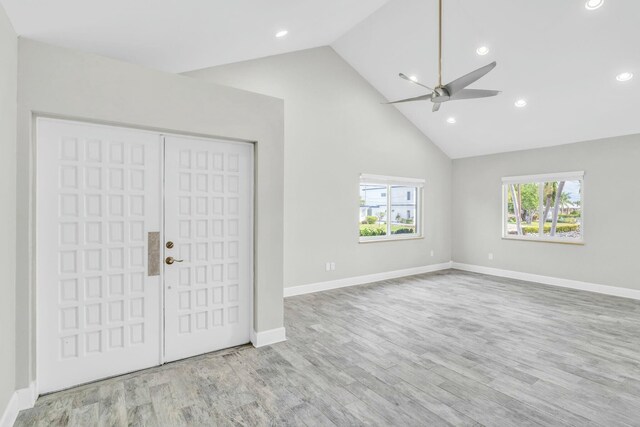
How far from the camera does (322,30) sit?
15.3 feet

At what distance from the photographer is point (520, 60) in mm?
4512

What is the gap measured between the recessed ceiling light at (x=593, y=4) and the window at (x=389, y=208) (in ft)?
12.1

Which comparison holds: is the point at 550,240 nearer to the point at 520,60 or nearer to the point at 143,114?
the point at 520,60

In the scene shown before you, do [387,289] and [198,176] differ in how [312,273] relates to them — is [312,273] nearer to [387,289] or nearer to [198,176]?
[387,289]

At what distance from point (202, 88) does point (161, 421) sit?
2664 mm

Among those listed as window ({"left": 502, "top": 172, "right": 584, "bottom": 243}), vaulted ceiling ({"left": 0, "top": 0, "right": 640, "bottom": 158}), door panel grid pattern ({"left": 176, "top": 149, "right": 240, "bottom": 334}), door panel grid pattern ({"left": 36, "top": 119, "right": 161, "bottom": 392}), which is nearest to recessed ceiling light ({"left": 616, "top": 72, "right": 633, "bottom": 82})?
vaulted ceiling ({"left": 0, "top": 0, "right": 640, "bottom": 158})

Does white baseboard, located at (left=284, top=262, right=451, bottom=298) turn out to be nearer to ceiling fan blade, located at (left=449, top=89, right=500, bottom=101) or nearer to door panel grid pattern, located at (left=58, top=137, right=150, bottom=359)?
door panel grid pattern, located at (left=58, top=137, right=150, bottom=359)

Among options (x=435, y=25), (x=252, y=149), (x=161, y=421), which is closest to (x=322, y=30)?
(x=435, y=25)

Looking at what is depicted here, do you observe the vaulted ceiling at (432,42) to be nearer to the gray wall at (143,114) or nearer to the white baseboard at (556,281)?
the gray wall at (143,114)

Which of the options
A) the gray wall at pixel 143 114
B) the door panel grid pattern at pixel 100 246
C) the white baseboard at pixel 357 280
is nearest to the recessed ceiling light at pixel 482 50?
the gray wall at pixel 143 114

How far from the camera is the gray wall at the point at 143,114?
2.25 m

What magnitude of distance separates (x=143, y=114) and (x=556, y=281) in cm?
716

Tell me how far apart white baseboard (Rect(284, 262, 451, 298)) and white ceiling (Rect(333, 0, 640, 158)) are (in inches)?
118

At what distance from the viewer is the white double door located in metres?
2.46
